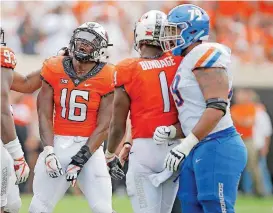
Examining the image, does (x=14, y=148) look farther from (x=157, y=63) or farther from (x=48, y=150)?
(x=157, y=63)

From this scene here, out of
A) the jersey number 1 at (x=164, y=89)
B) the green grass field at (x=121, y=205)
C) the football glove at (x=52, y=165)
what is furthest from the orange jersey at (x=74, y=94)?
the green grass field at (x=121, y=205)

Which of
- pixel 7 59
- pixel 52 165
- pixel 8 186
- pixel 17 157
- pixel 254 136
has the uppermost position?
pixel 7 59

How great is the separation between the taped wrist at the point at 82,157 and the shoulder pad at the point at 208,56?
4.36 ft

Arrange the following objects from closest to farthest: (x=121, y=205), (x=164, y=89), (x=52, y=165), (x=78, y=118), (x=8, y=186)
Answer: (x=164, y=89), (x=8, y=186), (x=52, y=165), (x=78, y=118), (x=121, y=205)

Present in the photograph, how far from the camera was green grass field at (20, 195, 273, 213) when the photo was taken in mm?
10938

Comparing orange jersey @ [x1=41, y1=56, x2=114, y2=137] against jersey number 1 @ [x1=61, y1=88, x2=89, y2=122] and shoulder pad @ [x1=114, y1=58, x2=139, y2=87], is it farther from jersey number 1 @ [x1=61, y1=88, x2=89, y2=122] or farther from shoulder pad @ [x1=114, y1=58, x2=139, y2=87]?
shoulder pad @ [x1=114, y1=58, x2=139, y2=87]

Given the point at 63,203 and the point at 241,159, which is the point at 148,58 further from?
the point at 63,203

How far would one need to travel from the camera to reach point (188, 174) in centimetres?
580

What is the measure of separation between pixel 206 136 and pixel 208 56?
55 cm

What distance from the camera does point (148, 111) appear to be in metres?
6.16

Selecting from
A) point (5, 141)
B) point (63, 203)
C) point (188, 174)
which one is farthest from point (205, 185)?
point (63, 203)

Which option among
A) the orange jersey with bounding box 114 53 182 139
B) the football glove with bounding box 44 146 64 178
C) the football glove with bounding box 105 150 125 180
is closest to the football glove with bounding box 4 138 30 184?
the football glove with bounding box 44 146 64 178

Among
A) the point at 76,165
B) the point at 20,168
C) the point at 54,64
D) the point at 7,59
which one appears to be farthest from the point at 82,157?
the point at 7,59

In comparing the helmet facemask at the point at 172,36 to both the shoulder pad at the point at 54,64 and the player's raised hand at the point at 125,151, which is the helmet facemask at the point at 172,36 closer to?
the player's raised hand at the point at 125,151
